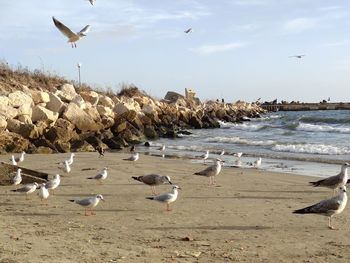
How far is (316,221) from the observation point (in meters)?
7.91

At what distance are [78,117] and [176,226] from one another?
53.9ft

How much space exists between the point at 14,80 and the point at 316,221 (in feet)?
71.3

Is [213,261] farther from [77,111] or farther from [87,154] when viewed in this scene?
[77,111]

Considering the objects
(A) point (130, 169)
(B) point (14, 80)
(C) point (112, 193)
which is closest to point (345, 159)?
(A) point (130, 169)

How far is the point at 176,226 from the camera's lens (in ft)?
24.1

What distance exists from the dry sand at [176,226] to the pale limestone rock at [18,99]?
10050 millimetres

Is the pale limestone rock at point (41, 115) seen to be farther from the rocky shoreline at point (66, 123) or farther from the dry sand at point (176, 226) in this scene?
the dry sand at point (176, 226)

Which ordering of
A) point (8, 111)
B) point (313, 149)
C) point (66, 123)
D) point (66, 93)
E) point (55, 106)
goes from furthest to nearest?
1. point (66, 93)
2. point (55, 106)
3. point (313, 149)
4. point (66, 123)
5. point (8, 111)

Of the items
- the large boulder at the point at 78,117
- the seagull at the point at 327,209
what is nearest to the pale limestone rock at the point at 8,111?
the large boulder at the point at 78,117

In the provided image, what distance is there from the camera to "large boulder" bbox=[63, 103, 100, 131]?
74.4ft

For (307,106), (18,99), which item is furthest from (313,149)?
(307,106)

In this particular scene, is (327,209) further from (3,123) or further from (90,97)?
(90,97)

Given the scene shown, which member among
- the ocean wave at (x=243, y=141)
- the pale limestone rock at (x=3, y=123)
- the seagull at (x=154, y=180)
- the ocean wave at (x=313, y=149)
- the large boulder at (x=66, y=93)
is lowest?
the ocean wave at (x=243, y=141)

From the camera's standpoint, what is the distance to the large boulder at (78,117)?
22688 mm
